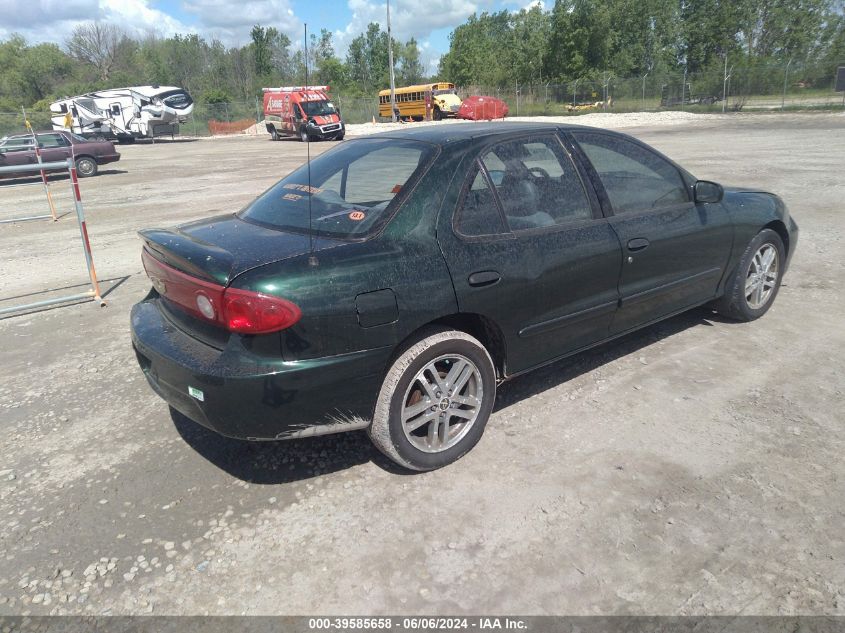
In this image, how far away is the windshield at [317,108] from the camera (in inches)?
1348

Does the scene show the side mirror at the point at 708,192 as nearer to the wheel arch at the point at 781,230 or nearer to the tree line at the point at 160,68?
the wheel arch at the point at 781,230

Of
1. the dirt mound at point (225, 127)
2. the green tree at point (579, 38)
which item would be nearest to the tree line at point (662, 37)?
the green tree at point (579, 38)

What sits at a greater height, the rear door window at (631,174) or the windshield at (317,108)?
the windshield at (317,108)

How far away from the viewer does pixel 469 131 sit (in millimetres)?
3602

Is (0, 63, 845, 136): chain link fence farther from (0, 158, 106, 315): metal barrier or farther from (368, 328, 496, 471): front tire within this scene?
(368, 328, 496, 471): front tire

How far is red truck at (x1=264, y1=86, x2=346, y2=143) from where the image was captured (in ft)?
111

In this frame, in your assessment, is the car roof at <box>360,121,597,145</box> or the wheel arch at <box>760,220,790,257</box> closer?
the car roof at <box>360,121,597,145</box>

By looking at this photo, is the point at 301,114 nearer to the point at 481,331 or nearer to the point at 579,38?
the point at 481,331

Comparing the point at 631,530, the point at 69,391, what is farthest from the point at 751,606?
the point at 69,391

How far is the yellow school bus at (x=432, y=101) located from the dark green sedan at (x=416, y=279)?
141 ft

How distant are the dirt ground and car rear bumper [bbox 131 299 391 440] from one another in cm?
45

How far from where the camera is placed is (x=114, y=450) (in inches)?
139

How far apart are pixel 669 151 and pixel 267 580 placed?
19086mm

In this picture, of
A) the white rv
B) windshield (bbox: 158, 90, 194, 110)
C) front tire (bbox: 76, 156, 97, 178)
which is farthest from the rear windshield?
windshield (bbox: 158, 90, 194, 110)
